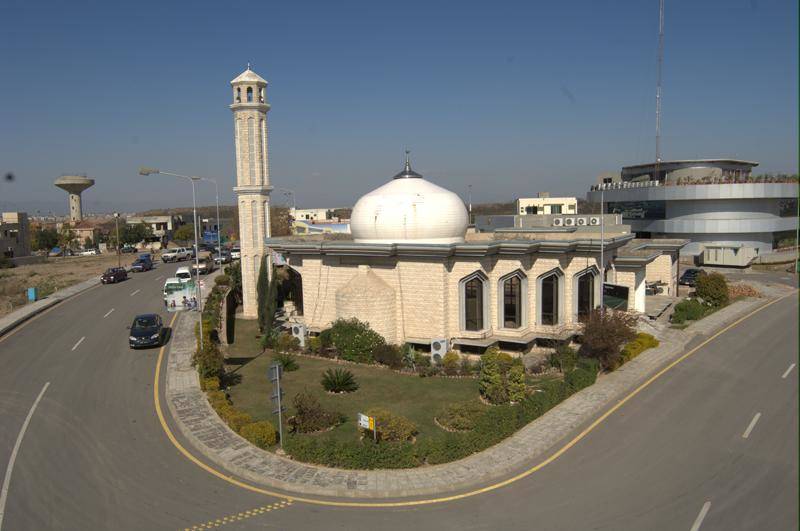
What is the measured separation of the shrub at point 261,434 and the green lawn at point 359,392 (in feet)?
7.17

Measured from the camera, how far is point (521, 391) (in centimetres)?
2323

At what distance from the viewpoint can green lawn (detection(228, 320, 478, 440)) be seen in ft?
73.3

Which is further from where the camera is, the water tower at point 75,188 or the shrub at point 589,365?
the water tower at point 75,188

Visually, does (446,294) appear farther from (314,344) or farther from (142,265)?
(142,265)

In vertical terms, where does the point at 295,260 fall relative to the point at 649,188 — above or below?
below

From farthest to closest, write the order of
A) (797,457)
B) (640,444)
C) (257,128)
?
(257,128) < (640,444) < (797,457)

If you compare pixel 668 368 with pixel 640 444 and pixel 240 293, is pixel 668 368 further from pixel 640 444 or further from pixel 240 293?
pixel 240 293

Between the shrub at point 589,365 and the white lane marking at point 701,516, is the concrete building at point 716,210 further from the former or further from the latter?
the white lane marking at point 701,516

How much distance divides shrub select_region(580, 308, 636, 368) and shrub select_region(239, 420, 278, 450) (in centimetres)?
1571

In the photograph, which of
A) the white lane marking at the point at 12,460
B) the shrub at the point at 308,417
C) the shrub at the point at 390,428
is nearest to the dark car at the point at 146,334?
the white lane marking at the point at 12,460

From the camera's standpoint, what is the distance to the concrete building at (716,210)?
227ft

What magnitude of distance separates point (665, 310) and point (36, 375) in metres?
39.6

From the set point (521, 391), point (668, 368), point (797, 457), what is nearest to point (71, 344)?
point (521, 391)

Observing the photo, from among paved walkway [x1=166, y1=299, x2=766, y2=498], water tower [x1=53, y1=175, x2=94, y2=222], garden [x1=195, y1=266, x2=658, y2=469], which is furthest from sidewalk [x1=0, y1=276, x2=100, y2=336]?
water tower [x1=53, y1=175, x2=94, y2=222]
